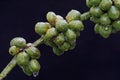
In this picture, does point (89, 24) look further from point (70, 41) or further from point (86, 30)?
point (70, 41)

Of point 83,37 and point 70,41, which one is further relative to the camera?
point 83,37

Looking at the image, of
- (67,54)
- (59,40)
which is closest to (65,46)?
(59,40)

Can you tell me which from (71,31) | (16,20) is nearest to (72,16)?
(71,31)

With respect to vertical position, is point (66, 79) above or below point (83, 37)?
below

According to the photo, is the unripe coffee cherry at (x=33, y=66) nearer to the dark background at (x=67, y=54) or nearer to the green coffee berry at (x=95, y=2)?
the green coffee berry at (x=95, y=2)

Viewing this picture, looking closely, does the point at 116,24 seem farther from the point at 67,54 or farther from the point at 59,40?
the point at 67,54

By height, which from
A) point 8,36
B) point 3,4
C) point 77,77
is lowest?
point 77,77
